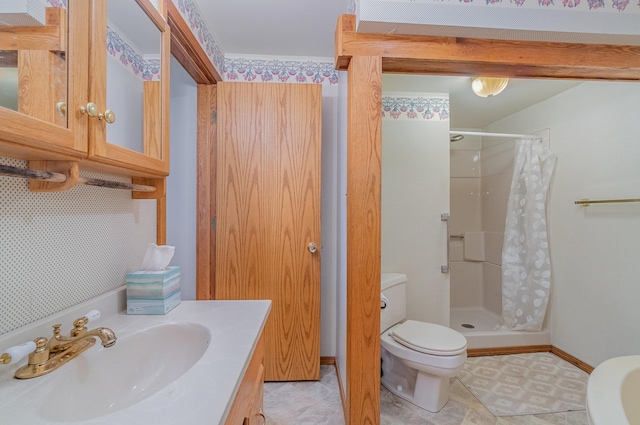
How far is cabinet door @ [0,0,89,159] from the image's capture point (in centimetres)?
52

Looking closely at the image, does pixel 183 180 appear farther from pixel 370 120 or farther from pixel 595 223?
pixel 595 223

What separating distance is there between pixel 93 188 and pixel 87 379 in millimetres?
571

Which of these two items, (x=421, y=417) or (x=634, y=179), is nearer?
(x=421, y=417)

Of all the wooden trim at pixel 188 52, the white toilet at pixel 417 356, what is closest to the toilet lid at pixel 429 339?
the white toilet at pixel 417 356

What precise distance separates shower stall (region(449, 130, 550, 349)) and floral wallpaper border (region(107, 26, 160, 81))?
2.96 metres

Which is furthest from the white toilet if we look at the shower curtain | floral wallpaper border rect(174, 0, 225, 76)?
floral wallpaper border rect(174, 0, 225, 76)

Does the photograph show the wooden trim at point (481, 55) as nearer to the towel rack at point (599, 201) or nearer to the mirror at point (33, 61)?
the towel rack at point (599, 201)

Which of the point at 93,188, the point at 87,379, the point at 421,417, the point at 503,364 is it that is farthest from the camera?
the point at 503,364

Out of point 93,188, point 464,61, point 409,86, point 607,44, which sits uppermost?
point 409,86

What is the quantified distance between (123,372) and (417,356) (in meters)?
1.47

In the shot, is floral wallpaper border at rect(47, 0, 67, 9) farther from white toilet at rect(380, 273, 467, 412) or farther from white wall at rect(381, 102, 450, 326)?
white wall at rect(381, 102, 450, 326)

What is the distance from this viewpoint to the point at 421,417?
1.58 metres

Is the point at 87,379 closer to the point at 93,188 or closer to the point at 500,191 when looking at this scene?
the point at 93,188

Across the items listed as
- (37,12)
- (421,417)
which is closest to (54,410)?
(37,12)
